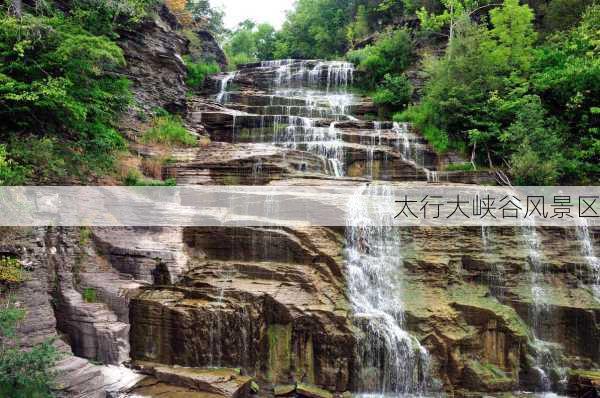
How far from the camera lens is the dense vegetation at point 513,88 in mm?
13672

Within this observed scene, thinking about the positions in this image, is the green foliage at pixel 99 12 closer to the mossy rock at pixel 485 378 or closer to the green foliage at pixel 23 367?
the green foliage at pixel 23 367

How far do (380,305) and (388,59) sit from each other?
1683 cm

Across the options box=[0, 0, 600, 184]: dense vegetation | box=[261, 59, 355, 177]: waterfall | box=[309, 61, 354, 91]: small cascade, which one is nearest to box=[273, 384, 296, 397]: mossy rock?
box=[0, 0, 600, 184]: dense vegetation

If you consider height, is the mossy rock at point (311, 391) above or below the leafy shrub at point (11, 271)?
below

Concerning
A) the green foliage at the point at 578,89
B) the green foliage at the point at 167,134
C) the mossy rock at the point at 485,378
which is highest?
the green foliage at the point at 578,89

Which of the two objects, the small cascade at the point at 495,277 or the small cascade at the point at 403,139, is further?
the small cascade at the point at 403,139

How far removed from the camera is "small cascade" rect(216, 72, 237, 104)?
2066 cm

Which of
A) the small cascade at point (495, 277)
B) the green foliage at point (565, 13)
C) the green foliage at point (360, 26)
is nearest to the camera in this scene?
the small cascade at point (495, 277)

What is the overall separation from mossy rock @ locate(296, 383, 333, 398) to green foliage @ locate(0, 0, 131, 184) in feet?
22.3

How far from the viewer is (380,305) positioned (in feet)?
31.3

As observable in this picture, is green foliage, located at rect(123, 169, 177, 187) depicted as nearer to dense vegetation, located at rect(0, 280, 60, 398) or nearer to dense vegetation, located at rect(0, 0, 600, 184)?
dense vegetation, located at rect(0, 0, 600, 184)

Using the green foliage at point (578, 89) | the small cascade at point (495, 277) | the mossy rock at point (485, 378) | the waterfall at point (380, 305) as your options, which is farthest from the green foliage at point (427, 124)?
the mossy rock at point (485, 378)

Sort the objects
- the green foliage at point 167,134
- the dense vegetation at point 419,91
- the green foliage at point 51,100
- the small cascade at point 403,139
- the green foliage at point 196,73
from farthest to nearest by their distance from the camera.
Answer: the green foliage at point 196,73
the small cascade at point 403,139
the green foliage at point 167,134
the dense vegetation at point 419,91
the green foliage at point 51,100

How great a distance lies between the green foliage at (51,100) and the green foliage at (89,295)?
2.53 m
